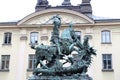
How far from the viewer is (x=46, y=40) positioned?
30828 mm

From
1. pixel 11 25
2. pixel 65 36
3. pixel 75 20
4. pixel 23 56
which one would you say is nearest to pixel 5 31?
pixel 11 25

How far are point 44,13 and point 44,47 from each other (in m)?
19.6

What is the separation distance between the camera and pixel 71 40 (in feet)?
39.7

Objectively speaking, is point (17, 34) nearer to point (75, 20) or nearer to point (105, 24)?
point (75, 20)

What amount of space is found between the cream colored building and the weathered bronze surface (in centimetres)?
1757

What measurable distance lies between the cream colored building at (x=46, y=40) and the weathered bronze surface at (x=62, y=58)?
17.6 m

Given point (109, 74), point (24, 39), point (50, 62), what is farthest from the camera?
point (24, 39)

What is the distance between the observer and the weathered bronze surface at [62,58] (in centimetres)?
1147

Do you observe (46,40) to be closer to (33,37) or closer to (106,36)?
(33,37)

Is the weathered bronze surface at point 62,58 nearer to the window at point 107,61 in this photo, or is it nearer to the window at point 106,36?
the window at point 107,61

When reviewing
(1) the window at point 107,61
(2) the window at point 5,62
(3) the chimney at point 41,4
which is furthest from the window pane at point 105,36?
(2) the window at point 5,62

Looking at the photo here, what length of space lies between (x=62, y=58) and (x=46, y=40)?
1899 centimetres

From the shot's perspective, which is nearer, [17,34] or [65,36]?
[65,36]

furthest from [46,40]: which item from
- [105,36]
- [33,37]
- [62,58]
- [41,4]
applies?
[62,58]
